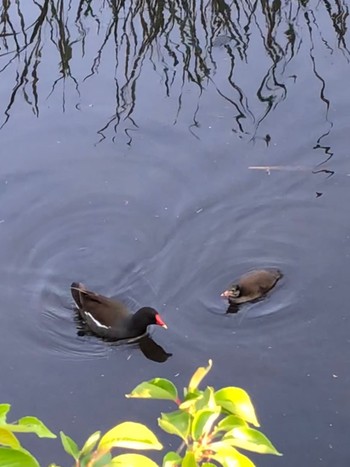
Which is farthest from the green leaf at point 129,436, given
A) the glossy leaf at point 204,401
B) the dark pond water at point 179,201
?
the dark pond water at point 179,201

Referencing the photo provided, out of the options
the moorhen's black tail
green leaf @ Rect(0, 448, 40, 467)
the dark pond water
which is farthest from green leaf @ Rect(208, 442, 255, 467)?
the moorhen's black tail

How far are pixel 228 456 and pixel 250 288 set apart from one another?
415 cm

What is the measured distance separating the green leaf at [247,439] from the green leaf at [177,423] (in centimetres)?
9

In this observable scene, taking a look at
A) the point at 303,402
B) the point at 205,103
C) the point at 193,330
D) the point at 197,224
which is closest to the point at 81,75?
the point at 205,103

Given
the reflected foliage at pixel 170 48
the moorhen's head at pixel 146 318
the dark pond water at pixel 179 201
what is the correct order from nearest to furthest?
the dark pond water at pixel 179 201 < the moorhen's head at pixel 146 318 < the reflected foliage at pixel 170 48

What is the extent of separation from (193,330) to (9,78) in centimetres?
357

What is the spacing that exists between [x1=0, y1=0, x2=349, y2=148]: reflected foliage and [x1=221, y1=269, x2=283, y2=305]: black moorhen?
1622 mm

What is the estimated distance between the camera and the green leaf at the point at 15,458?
60.2 inches

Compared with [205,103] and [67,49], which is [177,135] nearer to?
[205,103]

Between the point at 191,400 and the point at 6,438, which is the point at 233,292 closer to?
the point at 191,400

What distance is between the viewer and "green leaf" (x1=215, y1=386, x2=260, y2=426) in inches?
66.2

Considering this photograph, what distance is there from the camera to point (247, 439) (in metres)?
1.64

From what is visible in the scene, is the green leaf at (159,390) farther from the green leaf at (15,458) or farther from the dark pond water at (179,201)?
the dark pond water at (179,201)

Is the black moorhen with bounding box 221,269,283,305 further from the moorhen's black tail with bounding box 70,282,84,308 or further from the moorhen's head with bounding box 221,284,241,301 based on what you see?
the moorhen's black tail with bounding box 70,282,84,308
